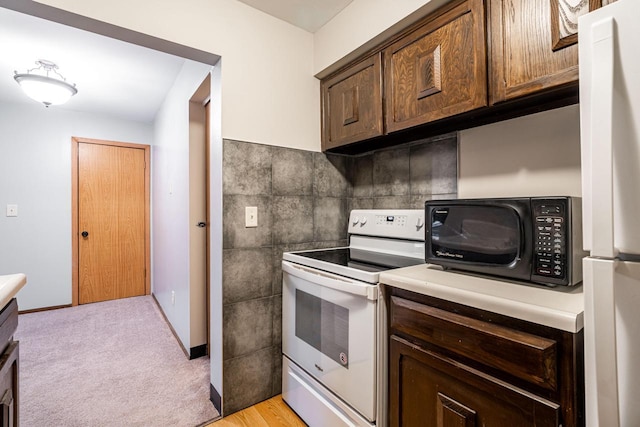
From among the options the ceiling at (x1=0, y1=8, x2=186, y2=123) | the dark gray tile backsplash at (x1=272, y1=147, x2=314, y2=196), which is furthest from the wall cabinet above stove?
the ceiling at (x1=0, y1=8, x2=186, y2=123)

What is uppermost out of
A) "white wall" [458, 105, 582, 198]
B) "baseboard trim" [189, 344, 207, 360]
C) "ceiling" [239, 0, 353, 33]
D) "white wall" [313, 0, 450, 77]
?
"ceiling" [239, 0, 353, 33]

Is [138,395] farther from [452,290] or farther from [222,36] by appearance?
[222,36]

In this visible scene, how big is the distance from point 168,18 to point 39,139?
10.7 feet

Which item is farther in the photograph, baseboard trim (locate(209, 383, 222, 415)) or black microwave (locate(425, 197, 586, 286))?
baseboard trim (locate(209, 383, 222, 415))

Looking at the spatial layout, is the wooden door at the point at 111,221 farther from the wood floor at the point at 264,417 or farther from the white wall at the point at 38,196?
the wood floor at the point at 264,417

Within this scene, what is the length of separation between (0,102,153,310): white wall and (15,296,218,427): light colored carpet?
0.48m

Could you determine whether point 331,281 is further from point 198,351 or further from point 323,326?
point 198,351

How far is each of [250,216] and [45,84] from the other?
2.20 metres

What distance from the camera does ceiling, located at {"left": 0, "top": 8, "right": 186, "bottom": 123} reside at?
2073mm

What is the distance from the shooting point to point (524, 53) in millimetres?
1066

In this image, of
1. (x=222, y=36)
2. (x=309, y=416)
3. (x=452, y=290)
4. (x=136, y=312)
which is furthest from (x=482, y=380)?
(x=136, y=312)

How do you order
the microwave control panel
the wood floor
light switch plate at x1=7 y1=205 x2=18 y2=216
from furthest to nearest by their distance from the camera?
light switch plate at x1=7 y1=205 x2=18 y2=216 < the wood floor < the microwave control panel

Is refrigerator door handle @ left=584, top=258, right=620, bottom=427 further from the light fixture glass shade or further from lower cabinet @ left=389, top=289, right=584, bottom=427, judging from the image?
the light fixture glass shade

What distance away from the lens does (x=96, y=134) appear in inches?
152
